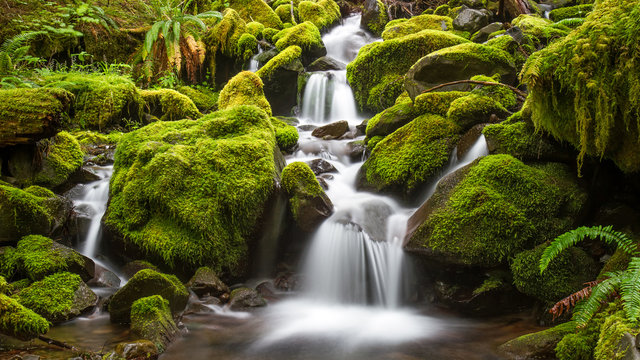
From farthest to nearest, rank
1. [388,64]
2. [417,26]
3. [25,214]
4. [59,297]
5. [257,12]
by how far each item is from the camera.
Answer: [257,12] → [417,26] → [388,64] → [25,214] → [59,297]

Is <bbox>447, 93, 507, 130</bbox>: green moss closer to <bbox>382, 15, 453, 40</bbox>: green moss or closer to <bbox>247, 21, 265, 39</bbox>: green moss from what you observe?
<bbox>382, 15, 453, 40</bbox>: green moss

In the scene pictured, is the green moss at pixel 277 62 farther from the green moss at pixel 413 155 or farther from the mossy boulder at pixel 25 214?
the mossy boulder at pixel 25 214

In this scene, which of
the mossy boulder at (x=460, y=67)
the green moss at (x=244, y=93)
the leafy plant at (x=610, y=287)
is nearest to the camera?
the leafy plant at (x=610, y=287)

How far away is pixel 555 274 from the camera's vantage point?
12.1 feet

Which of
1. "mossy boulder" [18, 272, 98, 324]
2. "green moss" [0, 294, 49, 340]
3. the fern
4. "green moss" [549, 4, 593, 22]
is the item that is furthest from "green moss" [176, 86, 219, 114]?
"green moss" [549, 4, 593, 22]

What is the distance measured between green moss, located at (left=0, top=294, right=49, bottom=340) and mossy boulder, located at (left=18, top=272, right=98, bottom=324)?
86 centimetres

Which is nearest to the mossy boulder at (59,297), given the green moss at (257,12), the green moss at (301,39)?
the green moss at (301,39)

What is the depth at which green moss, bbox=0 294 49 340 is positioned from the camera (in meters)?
2.74

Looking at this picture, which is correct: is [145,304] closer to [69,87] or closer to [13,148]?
[13,148]

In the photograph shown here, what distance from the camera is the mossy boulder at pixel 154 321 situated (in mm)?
3387

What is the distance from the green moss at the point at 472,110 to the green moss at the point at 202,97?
6156 millimetres

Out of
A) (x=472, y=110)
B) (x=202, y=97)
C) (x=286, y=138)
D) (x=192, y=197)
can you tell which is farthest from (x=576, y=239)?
(x=202, y=97)

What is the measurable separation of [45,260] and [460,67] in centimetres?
654

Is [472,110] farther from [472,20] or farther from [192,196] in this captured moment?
[472,20]
